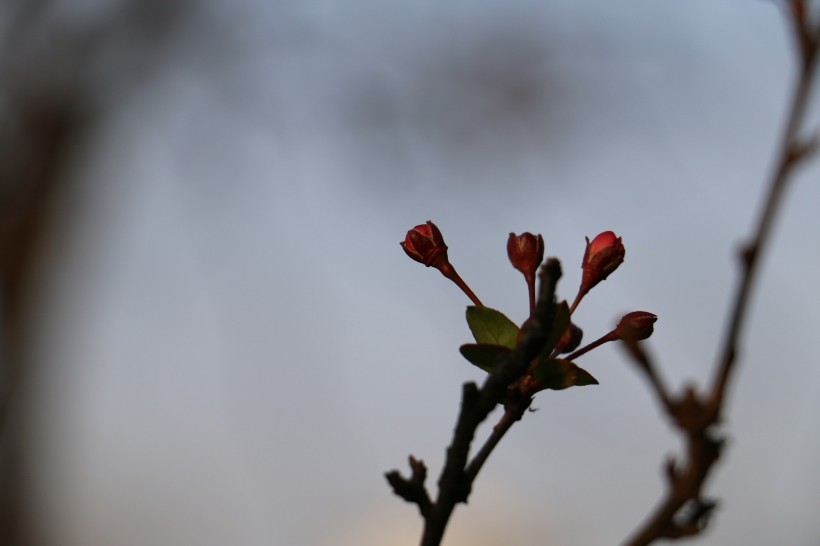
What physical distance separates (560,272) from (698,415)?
0.38 feet

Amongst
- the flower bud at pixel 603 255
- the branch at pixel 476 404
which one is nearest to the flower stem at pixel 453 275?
the flower bud at pixel 603 255

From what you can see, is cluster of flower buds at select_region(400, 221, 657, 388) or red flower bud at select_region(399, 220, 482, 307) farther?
red flower bud at select_region(399, 220, 482, 307)

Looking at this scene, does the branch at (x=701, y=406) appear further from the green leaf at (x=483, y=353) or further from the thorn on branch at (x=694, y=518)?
the green leaf at (x=483, y=353)

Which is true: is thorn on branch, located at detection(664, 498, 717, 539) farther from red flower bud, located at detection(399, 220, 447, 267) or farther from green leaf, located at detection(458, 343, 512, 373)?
red flower bud, located at detection(399, 220, 447, 267)

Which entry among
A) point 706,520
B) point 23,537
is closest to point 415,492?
point 706,520

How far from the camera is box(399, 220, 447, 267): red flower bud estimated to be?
816mm

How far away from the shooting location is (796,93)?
1.92 ft

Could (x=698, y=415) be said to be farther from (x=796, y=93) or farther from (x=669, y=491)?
(x=796, y=93)

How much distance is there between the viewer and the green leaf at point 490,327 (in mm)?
740

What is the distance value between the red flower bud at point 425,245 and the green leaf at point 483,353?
140 millimetres

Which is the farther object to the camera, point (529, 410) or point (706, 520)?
point (529, 410)

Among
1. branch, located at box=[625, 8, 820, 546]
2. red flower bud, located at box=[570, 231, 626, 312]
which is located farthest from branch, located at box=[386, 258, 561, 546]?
red flower bud, located at box=[570, 231, 626, 312]

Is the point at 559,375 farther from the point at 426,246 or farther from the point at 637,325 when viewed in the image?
the point at 426,246

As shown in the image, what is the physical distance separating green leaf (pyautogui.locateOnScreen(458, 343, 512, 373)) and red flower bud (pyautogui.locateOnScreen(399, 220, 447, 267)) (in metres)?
0.14
